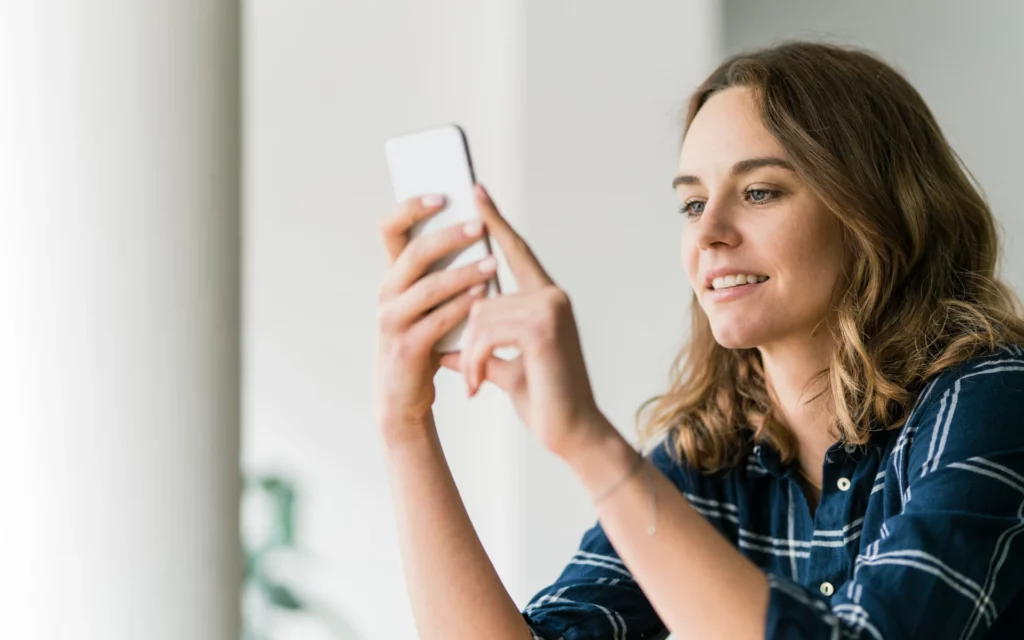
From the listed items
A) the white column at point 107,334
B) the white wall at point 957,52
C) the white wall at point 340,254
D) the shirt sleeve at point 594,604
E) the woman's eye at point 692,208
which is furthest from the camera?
the white wall at point 340,254

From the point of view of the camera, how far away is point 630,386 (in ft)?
6.43

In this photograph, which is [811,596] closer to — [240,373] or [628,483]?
[628,483]

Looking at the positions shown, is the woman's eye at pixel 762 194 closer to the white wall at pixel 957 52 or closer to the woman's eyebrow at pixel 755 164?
the woman's eyebrow at pixel 755 164

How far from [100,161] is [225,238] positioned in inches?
3.5

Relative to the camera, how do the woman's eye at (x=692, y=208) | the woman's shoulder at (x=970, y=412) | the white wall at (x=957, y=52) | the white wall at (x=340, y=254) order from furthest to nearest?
the white wall at (x=340, y=254) < the white wall at (x=957, y=52) < the woman's eye at (x=692, y=208) < the woman's shoulder at (x=970, y=412)

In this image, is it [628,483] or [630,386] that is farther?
[630,386]

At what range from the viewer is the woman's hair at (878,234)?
1.12 m

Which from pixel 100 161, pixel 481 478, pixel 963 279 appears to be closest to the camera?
pixel 100 161

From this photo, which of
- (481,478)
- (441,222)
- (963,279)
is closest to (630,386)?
(481,478)

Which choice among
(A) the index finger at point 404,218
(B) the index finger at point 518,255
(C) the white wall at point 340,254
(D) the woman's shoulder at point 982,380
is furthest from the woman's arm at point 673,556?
(C) the white wall at point 340,254

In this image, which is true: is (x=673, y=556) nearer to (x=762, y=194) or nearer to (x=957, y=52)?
(x=762, y=194)

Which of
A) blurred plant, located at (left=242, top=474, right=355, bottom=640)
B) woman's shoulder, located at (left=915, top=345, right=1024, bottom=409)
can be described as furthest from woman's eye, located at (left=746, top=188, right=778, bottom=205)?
blurred plant, located at (left=242, top=474, right=355, bottom=640)

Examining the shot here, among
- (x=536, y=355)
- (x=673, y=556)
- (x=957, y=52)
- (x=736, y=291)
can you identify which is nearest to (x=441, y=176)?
(x=536, y=355)

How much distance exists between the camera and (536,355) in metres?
0.69
